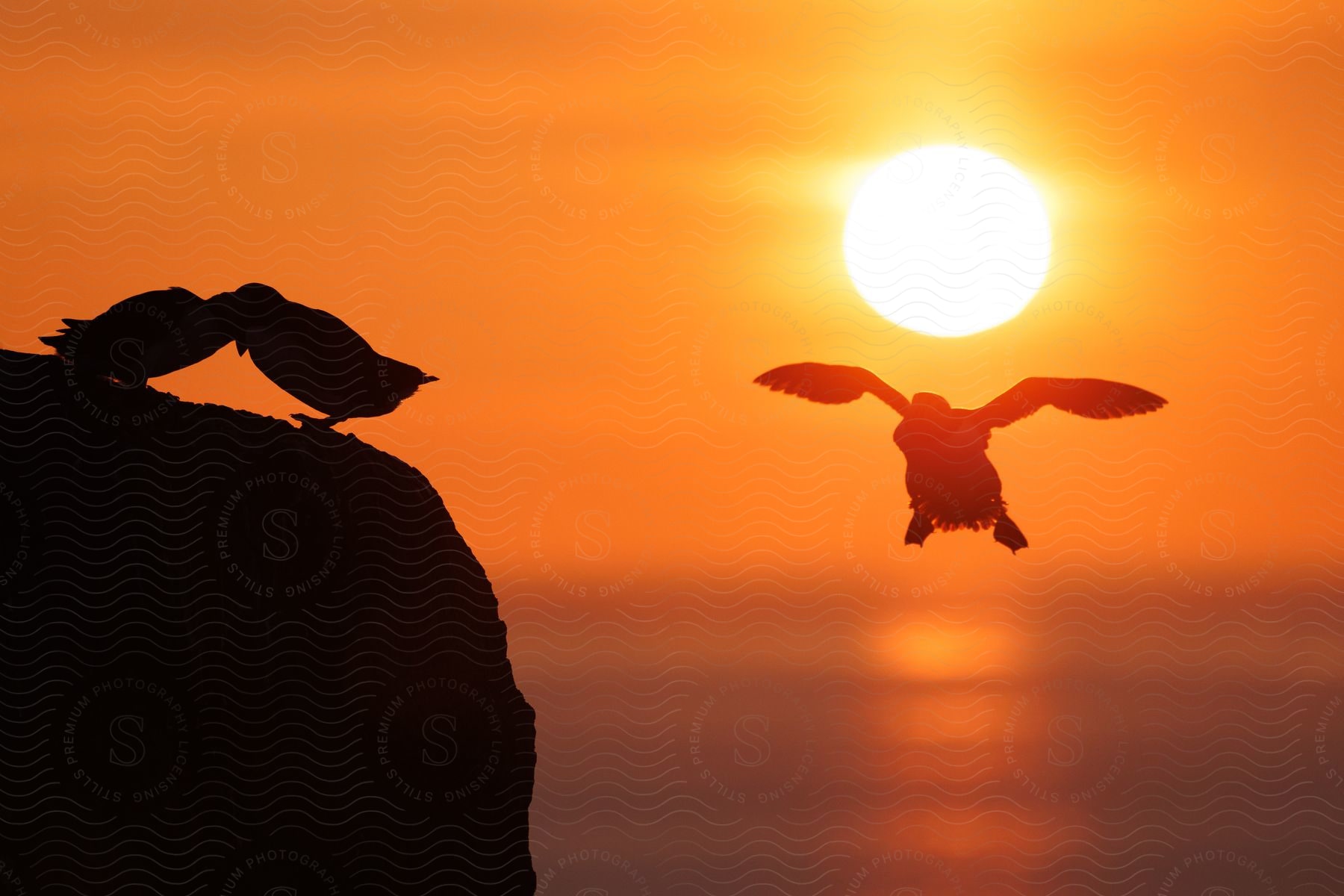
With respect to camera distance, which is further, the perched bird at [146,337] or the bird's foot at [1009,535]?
the bird's foot at [1009,535]

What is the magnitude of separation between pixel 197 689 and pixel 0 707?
0.77 metres

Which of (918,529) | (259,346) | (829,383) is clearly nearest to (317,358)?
(259,346)

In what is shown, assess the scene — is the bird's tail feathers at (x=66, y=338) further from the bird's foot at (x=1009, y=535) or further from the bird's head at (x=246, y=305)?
the bird's foot at (x=1009, y=535)

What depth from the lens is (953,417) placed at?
23.2ft

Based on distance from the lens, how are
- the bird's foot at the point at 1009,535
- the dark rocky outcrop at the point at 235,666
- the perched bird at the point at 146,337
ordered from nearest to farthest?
the dark rocky outcrop at the point at 235,666, the perched bird at the point at 146,337, the bird's foot at the point at 1009,535

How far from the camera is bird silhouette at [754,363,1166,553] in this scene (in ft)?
22.5

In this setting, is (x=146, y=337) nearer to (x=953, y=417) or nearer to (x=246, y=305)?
(x=246, y=305)

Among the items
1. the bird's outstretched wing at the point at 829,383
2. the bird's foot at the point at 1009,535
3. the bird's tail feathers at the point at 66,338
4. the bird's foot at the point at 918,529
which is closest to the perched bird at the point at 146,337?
the bird's tail feathers at the point at 66,338

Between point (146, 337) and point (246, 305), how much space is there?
0.44 meters

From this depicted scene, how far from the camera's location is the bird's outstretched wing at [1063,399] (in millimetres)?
6984

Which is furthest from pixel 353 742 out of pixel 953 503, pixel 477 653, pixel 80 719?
pixel 953 503

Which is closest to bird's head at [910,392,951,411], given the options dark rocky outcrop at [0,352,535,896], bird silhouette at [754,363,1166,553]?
bird silhouette at [754,363,1166,553]

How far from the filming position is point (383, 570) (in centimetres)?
634

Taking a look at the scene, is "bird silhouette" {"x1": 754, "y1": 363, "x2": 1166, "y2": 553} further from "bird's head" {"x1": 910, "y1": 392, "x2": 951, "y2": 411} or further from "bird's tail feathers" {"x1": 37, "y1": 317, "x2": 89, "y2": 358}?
"bird's tail feathers" {"x1": 37, "y1": 317, "x2": 89, "y2": 358}
